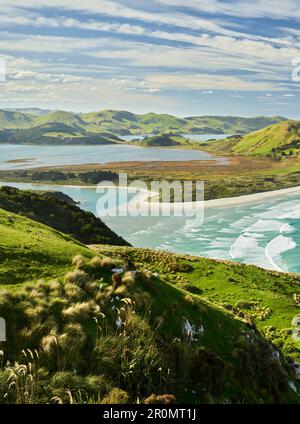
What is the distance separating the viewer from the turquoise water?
73938 millimetres

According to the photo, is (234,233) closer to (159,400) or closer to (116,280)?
(116,280)

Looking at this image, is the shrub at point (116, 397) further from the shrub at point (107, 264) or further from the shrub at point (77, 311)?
the shrub at point (107, 264)

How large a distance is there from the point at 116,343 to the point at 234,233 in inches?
3359

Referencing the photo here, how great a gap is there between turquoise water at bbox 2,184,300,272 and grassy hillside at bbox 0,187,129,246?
2045 centimetres

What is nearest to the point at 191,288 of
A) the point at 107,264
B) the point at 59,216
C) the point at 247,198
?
the point at 107,264

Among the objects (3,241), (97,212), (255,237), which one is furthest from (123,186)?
(3,241)

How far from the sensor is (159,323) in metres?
14.2

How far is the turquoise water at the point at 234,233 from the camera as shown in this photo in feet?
243

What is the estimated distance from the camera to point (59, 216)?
66562mm
